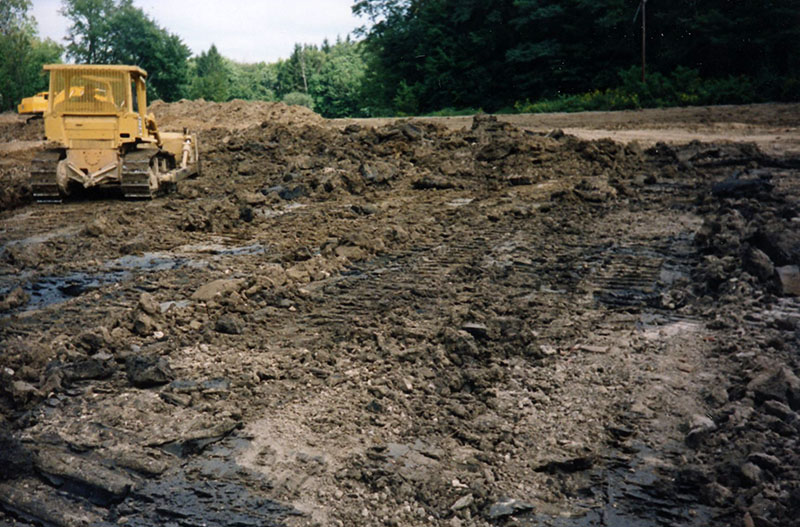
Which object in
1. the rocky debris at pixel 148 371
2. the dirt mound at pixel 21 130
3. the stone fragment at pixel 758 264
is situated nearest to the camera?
the rocky debris at pixel 148 371

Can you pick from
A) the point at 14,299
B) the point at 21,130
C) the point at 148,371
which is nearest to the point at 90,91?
the point at 14,299

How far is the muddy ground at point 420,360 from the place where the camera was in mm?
3795

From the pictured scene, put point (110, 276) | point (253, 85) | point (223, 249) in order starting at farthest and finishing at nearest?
point (253, 85)
point (223, 249)
point (110, 276)

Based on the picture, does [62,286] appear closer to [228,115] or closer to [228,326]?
[228,326]

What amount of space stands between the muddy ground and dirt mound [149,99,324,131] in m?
12.6

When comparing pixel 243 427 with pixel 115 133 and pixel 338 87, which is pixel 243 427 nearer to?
pixel 115 133

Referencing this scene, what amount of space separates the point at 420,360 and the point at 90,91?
979 centimetres

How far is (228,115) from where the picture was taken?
25.4m

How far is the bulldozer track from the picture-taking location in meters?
12.0

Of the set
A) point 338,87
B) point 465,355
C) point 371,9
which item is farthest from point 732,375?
point 338,87

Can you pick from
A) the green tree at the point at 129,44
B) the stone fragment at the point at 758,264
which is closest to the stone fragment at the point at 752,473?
the stone fragment at the point at 758,264

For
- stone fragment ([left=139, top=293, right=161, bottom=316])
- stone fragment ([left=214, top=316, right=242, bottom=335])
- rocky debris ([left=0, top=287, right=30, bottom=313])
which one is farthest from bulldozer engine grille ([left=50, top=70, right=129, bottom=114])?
stone fragment ([left=214, top=316, right=242, bottom=335])

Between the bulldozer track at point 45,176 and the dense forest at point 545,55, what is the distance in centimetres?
1741

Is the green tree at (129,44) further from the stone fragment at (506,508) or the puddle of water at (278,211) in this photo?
the stone fragment at (506,508)
